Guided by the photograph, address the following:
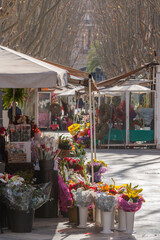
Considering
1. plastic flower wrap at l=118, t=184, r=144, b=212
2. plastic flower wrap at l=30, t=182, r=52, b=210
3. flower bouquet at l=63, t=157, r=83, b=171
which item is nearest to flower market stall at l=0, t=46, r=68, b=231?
plastic flower wrap at l=30, t=182, r=52, b=210

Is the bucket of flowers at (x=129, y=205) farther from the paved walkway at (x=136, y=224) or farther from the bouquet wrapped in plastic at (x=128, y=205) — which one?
the paved walkway at (x=136, y=224)

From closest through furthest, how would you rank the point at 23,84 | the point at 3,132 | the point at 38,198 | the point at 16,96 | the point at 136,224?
1. the point at 23,84
2. the point at 38,198
3. the point at 136,224
4. the point at 3,132
5. the point at 16,96

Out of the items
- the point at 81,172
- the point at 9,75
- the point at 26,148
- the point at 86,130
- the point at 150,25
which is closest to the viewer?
the point at 9,75

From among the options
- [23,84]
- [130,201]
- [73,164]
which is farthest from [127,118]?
[23,84]

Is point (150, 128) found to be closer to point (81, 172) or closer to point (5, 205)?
point (81, 172)

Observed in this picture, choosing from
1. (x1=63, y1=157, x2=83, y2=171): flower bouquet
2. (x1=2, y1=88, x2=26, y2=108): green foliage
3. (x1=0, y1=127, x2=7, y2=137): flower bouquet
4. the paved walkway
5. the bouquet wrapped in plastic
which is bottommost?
the paved walkway

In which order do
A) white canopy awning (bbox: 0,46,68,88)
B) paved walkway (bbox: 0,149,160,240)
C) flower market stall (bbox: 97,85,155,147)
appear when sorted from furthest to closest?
flower market stall (bbox: 97,85,155,147) < paved walkway (bbox: 0,149,160,240) < white canopy awning (bbox: 0,46,68,88)

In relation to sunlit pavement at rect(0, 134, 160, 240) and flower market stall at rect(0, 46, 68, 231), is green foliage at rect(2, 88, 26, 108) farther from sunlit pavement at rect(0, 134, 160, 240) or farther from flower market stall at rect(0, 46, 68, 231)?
sunlit pavement at rect(0, 134, 160, 240)

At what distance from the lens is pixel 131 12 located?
103 ft

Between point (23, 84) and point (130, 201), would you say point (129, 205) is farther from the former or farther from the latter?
point (23, 84)

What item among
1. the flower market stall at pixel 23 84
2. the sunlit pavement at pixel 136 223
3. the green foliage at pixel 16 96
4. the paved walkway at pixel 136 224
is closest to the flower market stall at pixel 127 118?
the sunlit pavement at pixel 136 223

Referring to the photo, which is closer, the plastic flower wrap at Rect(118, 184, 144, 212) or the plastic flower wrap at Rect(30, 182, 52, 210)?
the plastic flower wrap at Rect(30, 182, 52, 210)

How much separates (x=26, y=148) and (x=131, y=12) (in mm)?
23143

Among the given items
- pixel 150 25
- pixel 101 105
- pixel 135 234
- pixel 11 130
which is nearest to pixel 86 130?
pixel 101 105
